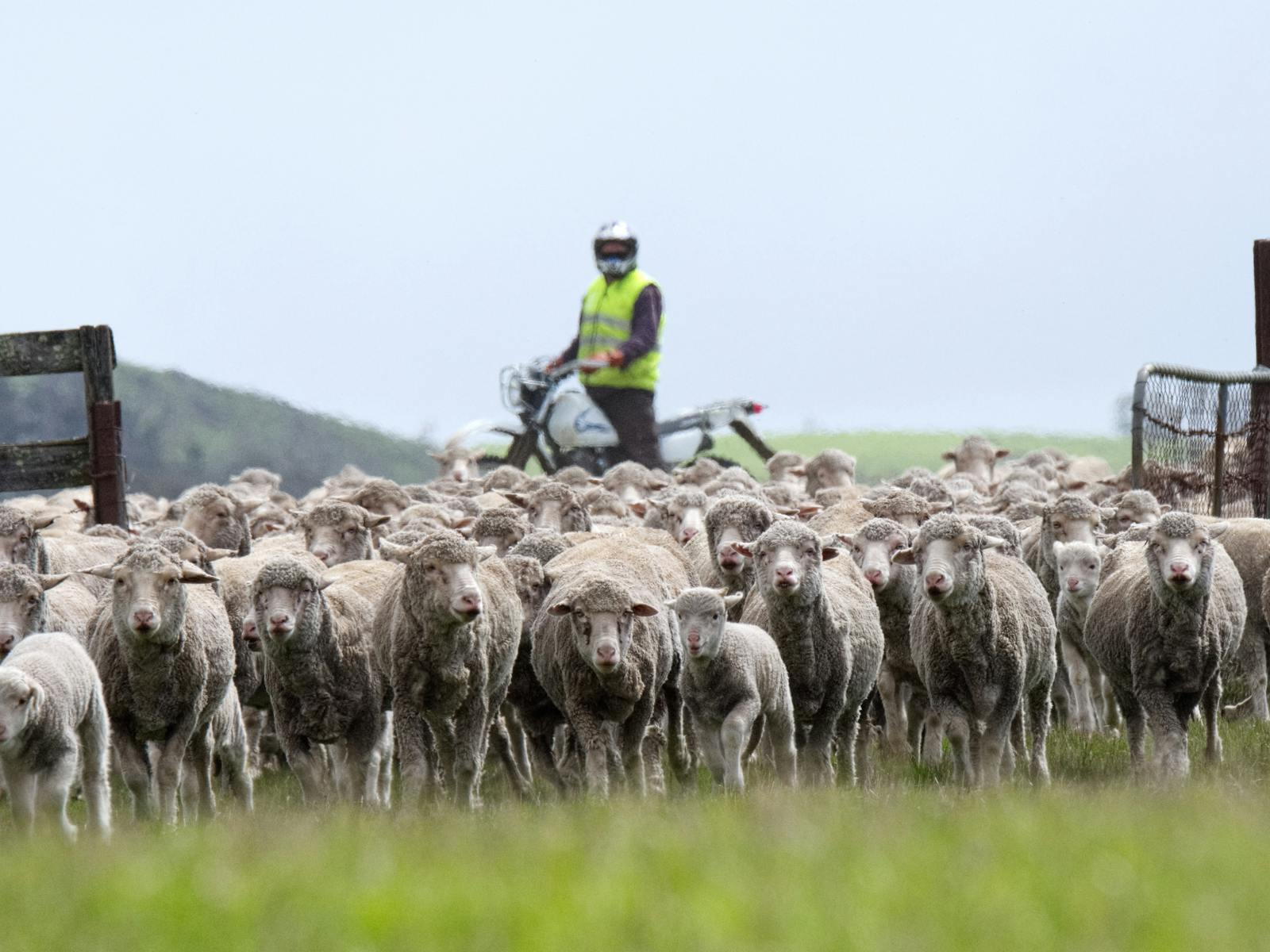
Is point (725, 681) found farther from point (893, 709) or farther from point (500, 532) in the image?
point (500, 532)

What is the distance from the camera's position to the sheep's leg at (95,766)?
892 cm

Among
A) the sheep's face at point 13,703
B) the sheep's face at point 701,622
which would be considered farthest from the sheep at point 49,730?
the sheep's face at point 701,622

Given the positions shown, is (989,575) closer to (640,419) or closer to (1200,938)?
(1200,938)

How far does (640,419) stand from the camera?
81.8 ft

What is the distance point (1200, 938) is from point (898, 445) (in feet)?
192

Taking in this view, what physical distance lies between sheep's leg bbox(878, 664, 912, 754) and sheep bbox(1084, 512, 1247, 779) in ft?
4.83

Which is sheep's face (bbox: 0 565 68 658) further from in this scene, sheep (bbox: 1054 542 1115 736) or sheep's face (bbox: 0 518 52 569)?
sheep (bbox: 1054 542 1115 736)

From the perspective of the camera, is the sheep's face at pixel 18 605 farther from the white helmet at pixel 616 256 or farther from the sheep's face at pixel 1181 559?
the white helmet at pixel 616 256

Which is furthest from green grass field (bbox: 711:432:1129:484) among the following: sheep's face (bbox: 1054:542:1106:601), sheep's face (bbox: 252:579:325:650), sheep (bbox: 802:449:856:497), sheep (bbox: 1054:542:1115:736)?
sheep's face (bbox: 252:579:325:650)

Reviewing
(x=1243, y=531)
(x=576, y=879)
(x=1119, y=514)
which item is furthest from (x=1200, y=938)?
(x=1119, y=514)

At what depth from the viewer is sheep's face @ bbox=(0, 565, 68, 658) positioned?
31.7 feet

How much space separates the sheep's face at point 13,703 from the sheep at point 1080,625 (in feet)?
21.5

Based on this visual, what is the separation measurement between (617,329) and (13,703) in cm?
1702

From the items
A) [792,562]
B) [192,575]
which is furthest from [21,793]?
[792,562]
